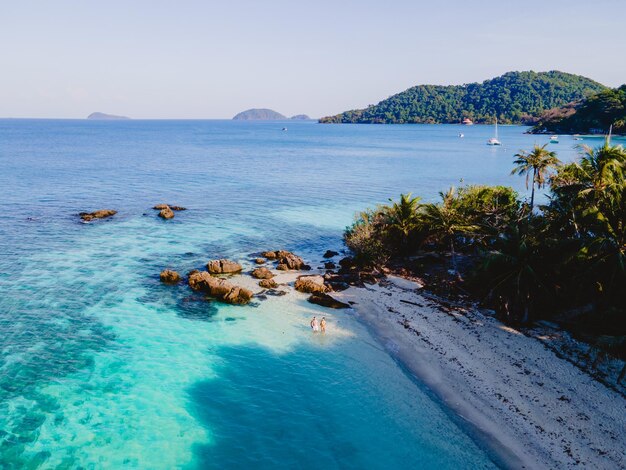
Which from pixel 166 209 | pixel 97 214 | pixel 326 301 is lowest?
pixel 326 301

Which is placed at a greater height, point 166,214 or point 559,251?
point 559,251

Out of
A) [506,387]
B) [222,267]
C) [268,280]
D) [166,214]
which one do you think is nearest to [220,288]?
[268,280]

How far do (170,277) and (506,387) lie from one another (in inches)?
1138

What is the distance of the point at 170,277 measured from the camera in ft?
128

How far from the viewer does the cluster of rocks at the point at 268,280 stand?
35.5 m

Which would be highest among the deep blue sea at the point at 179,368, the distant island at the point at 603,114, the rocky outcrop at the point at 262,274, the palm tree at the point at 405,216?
the distant island at the point at 603,114

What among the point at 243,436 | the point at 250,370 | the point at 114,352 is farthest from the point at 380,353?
the point at 114,352

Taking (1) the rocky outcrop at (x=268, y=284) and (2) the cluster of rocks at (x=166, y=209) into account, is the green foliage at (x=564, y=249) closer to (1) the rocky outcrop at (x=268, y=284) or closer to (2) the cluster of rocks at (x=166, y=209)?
(1) the rocky outcrop at (x=268, y=284)

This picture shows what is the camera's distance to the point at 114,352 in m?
28.0

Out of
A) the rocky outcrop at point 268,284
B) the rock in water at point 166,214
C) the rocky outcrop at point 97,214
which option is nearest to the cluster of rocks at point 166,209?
the rock in water at point 166,214

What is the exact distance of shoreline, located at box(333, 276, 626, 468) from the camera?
64.9 feet

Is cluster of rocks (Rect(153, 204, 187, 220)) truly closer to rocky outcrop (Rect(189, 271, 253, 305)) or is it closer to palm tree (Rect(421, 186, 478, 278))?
rocky outcrop (Rect(189, 271, 253, 305))

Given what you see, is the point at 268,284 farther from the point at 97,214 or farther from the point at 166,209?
the point at 97,214

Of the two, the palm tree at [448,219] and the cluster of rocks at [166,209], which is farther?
the cluster of rocks at [166,209]
